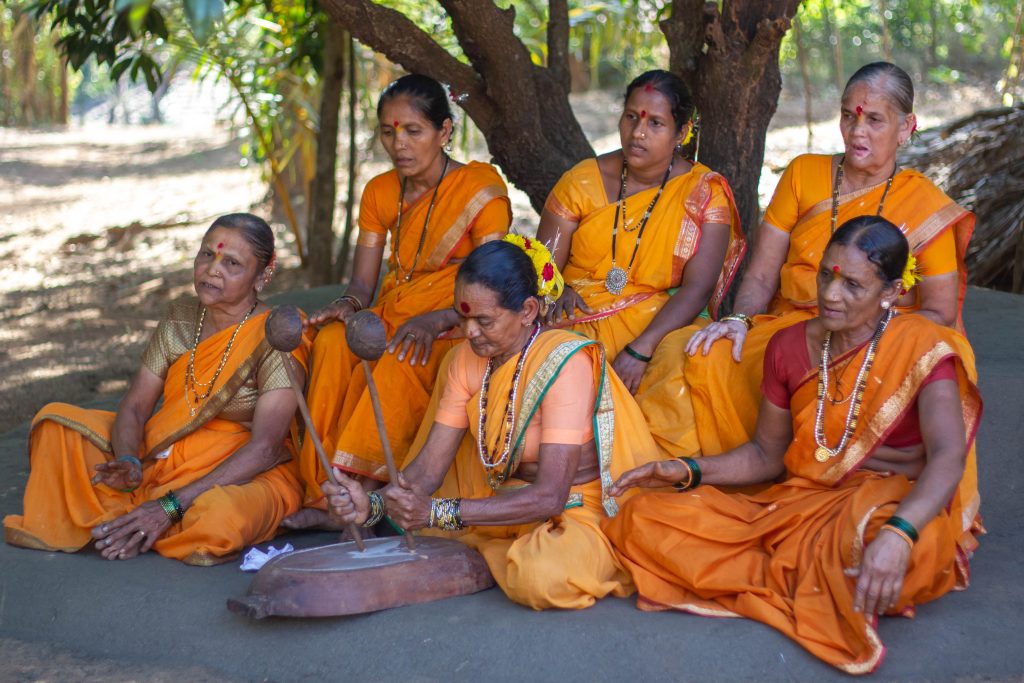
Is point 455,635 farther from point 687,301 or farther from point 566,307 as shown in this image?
point 687,301

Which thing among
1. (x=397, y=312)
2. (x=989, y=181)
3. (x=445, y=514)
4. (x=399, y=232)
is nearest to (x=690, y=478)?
(x=445, y=514)

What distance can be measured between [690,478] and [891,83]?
4.69 ft

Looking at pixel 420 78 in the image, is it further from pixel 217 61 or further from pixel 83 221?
pixel 83 221

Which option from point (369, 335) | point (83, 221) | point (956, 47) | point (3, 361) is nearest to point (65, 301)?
point (3, 361)

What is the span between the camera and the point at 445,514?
3072 millimetres

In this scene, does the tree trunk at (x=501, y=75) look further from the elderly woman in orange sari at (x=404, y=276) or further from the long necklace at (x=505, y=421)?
the long necklace at (x=505, y=421)

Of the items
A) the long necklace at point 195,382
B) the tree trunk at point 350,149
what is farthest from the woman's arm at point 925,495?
the tree trunk at point 350,149

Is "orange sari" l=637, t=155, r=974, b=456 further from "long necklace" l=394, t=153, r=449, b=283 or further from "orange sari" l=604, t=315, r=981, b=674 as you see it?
"long necklace" l=394, t=153, r=449, b=283

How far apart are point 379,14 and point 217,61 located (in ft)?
9.99

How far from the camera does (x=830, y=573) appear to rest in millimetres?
2871

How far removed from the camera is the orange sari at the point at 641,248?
13.0 feet

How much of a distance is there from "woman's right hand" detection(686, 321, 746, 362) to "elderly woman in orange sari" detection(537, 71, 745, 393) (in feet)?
0.88

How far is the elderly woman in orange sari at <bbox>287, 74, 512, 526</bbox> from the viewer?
389 centimetres

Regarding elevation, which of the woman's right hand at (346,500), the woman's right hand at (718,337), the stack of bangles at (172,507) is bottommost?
the stack of bangles at (172,507)
